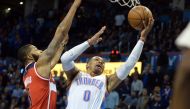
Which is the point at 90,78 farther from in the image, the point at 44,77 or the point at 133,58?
the point at 44,77

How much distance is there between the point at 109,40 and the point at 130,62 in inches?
408

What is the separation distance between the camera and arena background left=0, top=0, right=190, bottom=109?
35.7 feet

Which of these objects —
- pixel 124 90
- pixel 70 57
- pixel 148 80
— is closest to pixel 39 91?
pixel 70 57

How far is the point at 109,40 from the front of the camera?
15.0 meters

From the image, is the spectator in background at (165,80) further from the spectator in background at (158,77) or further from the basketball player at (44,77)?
the basketball player at (44,77)

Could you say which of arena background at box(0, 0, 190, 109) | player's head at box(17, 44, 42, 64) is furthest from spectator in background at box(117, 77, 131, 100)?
player's head at box(17, 44, 42, 64)

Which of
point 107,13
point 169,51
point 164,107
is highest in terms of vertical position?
point 107,13

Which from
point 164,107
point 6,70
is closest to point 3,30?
point 6,70

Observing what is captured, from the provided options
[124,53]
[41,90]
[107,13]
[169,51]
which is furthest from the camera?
[107,13]

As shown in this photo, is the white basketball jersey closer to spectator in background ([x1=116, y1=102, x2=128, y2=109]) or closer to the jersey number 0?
the jersey number 0

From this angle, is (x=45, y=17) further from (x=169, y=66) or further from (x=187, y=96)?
(x=187, y=96)

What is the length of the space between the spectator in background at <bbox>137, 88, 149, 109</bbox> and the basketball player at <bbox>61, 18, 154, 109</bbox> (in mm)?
5176

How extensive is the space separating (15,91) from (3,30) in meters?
7.15

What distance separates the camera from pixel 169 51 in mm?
12898
